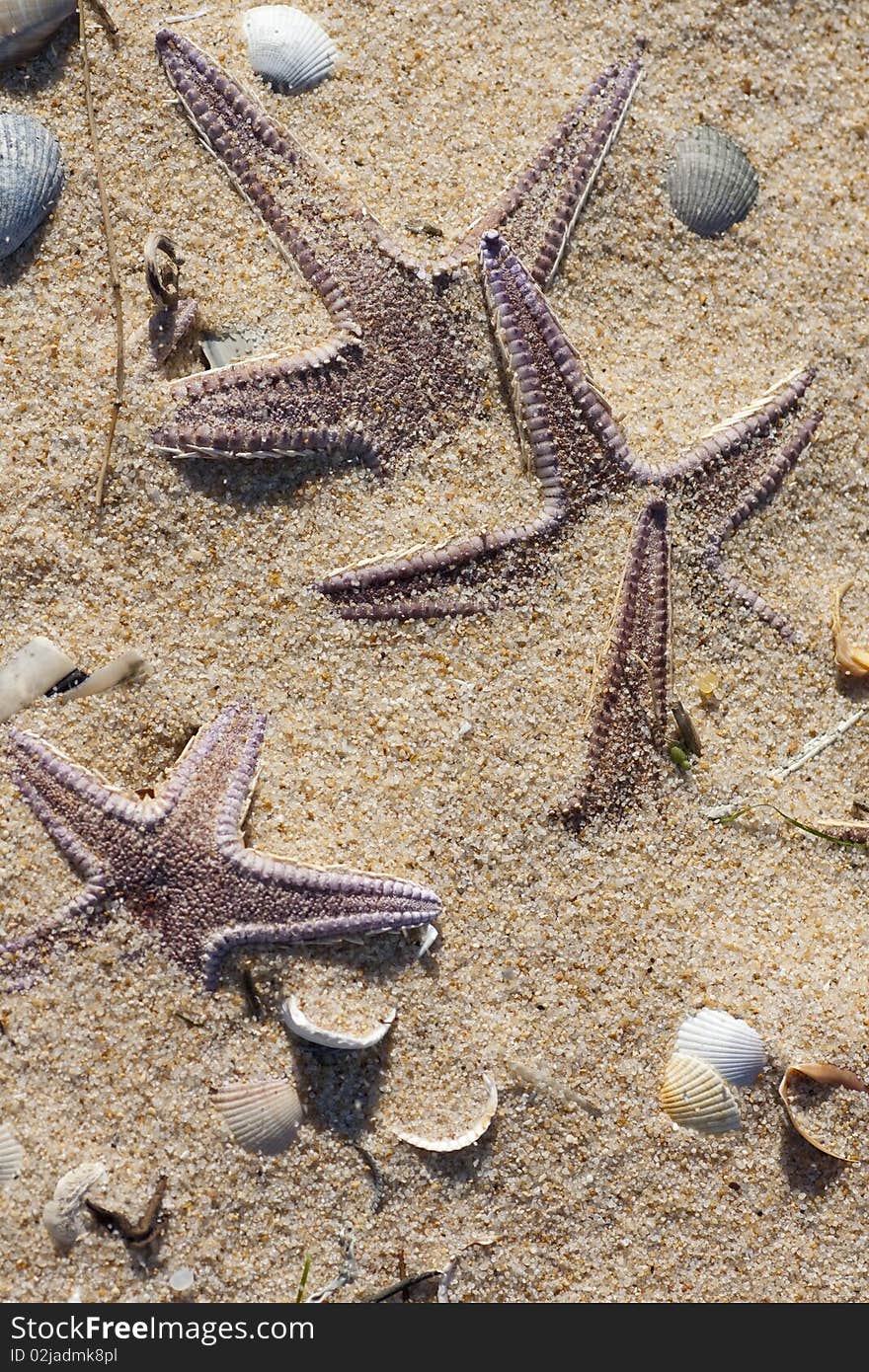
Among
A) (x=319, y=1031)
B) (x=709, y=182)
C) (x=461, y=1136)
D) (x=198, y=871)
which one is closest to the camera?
(x=198, y=871)

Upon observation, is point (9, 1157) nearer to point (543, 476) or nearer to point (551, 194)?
point (543, 476)

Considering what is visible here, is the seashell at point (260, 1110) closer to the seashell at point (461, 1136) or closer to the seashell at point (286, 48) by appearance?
the seashell at point (461, 1136)

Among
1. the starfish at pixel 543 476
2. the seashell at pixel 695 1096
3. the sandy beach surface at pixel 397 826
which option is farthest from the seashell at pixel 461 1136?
the starfish at pixel 543 476

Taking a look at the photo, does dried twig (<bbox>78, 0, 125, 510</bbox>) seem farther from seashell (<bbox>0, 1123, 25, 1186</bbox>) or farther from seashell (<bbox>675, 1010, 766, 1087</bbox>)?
seashell (<bbox>675, 1010, 766, 1087</bbox>)

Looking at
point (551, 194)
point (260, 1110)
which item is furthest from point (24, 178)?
point (260, 1110)
